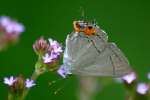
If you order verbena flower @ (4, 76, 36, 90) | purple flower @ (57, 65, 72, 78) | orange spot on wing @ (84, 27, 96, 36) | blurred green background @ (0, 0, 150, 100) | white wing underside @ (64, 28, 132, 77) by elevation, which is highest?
orange spot on wing @ (84, 27, 96, 36)

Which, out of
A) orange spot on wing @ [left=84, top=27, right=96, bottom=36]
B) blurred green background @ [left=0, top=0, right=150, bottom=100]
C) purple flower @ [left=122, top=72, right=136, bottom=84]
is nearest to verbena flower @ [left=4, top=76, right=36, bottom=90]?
orange spot on wing @ [left=84, top=27, right=96, bottom=36]

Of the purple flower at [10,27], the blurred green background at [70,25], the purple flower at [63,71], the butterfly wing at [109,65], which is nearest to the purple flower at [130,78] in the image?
the butterfly wing at [109,65]

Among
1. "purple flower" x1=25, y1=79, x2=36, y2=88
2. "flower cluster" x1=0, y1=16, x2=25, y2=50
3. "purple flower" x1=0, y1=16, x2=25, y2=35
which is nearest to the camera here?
"purple flower" x1=25, y1=79, x2=36, y2=88

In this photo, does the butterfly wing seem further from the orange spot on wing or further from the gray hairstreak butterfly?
the orange spot on wing

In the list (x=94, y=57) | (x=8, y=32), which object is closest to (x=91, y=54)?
(x=94, y=57)

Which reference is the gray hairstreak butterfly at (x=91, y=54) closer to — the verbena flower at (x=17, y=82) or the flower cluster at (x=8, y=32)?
the verbena flower at (x=17, y=82)

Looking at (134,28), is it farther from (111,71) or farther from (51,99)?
(111,71)

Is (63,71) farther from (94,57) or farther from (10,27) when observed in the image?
(10,27)

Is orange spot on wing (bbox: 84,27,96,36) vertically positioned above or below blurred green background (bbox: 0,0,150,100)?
above

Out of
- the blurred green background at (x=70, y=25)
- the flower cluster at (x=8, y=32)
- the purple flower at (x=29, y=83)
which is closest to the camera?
the purple flower at (x=29, y=83)
